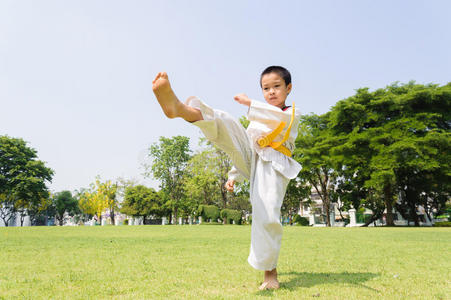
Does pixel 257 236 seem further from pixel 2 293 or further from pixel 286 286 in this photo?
pixel 2 293

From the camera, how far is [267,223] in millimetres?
2580

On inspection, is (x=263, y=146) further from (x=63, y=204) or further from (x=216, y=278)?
(x=63, y=204)

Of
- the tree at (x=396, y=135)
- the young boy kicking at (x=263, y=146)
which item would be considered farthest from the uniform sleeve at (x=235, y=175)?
the tree at (x=396, y=135)

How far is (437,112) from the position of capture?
2522 centimetres

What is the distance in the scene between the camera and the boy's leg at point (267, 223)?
8.44 ft

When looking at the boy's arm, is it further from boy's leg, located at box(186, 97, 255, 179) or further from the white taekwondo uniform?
boy's leg, located at box(186, 97, 255, 179)

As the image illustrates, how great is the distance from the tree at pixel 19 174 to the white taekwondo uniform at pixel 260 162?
39.9m

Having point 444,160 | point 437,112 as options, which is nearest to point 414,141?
point 444,160

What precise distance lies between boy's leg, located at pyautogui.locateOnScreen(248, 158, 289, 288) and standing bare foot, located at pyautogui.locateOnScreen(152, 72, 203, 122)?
93 centimetres

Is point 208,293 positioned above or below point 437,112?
below

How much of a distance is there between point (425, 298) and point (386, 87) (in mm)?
28741

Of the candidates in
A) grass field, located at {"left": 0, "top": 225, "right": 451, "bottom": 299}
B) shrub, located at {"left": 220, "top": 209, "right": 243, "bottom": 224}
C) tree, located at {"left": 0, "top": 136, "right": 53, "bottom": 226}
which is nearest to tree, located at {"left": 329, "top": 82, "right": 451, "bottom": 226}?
shrub, located at {"left": 220, "top": 209, "right": 243, "bottom": 224}

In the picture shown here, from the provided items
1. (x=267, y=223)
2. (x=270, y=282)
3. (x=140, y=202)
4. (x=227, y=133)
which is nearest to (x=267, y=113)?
(x=227, y=133)

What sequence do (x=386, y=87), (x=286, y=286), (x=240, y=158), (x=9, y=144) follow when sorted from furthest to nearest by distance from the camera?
(x=9, y=144) → (x=386, y=87) → (x=240, y=158) → (x=286, y=286)
